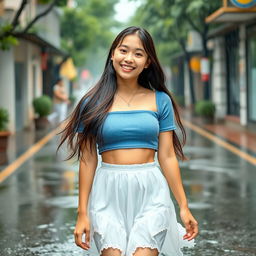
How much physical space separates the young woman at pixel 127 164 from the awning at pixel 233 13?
624 inches

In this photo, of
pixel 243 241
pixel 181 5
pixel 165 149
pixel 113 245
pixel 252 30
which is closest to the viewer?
pixel 113 245

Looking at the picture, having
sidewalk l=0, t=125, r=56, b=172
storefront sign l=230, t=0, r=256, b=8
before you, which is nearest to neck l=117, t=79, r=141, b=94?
sidewalk l=0, t=125, r=56, b=172

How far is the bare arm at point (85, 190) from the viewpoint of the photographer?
13.6ft

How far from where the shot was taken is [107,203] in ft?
13.6

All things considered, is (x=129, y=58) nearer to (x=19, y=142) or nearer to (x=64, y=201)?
(x=64, y=201)

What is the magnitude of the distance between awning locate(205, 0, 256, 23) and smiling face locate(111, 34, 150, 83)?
1584 cm

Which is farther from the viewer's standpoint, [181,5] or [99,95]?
[181,5]

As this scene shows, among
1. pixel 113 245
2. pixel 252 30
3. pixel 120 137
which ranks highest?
pixel 252 30

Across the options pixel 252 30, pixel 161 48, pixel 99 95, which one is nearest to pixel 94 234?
pixel 99 95

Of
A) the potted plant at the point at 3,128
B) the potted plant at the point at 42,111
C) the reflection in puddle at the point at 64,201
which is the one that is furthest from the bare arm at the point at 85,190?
the potted plant at the point at 42,111

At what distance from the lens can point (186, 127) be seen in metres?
26.8

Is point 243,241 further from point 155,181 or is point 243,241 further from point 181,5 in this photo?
point 181,5

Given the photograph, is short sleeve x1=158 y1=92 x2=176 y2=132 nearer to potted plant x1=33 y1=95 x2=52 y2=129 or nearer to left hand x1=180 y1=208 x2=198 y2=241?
left hand x1=180 y1=208 x2=198 y2=241

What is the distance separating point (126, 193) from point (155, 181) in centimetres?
18
